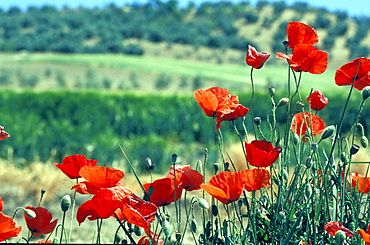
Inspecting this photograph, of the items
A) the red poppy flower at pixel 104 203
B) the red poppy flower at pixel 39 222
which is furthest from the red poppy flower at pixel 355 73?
the red poppy flower at pixel 39 222

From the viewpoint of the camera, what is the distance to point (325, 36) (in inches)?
1897

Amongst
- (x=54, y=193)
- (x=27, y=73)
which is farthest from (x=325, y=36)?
(x=54, y=193)

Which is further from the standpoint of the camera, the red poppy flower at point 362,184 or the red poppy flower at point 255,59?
the red poppy flower at point 362,184

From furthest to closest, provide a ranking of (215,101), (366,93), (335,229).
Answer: (215,101)
(366,93)
(335,229)

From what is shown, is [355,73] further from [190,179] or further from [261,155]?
[190,179]

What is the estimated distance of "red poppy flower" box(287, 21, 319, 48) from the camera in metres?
1.14

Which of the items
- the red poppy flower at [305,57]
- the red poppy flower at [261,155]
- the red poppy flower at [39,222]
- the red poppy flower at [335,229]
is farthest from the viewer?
the red poppy flower at [39,222]

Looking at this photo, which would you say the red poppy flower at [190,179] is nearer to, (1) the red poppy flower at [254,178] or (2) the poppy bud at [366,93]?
(1) the red poppy flower at [254,178]

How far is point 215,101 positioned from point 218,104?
0.03 metres

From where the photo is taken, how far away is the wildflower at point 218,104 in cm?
113

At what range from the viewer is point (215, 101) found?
113 centimetres

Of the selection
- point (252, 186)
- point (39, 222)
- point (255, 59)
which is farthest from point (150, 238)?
point (255, 59)

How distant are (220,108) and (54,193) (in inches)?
126

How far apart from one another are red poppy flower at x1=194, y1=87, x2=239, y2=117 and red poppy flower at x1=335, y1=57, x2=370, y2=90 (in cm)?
27
